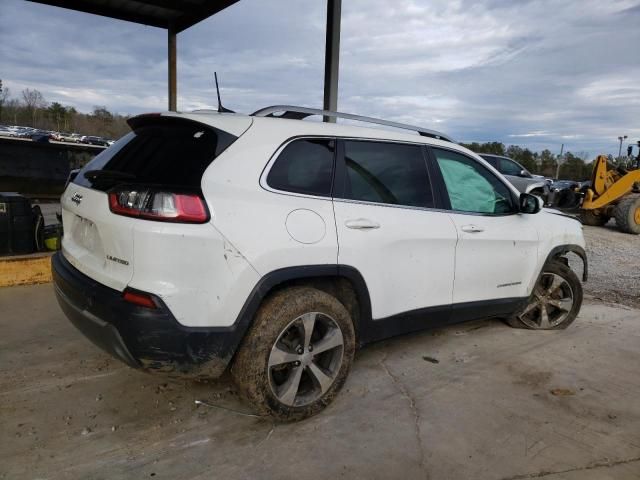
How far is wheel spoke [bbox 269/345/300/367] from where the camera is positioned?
2.62 m

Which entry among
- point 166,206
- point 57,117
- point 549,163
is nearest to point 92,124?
point 57,117

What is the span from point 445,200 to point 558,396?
5.08ft

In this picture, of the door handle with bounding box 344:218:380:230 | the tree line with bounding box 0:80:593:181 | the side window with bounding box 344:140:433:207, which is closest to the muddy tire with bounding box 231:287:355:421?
the door handle with bounding box 344:218:380:230

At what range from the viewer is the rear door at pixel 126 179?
2.38 meters

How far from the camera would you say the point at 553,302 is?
4.57 metres

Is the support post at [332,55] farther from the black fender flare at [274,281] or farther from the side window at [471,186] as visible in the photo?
the black fender flare at [274,281]

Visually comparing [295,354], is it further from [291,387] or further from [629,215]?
[629,215]

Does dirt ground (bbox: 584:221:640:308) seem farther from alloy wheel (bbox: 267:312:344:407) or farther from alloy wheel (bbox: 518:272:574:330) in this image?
alloy wheel (bbox: 267:312:344:407)

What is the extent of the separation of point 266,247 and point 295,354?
673 millimetres

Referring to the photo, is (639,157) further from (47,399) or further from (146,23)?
(47,399)

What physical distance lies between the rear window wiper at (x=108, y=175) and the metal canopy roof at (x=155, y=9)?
20.4 ft

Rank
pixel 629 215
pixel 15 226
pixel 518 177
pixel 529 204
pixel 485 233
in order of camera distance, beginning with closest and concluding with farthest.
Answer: pixel 485 233 < pixel 529 204 < pixel 15 226 < pixel 629 215 < pixel 518 177

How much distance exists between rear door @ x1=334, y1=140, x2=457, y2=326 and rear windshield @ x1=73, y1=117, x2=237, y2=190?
2.64 ft

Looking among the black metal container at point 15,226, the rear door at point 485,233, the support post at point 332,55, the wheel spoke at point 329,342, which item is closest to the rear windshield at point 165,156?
the wheel spoke at point 329,342
